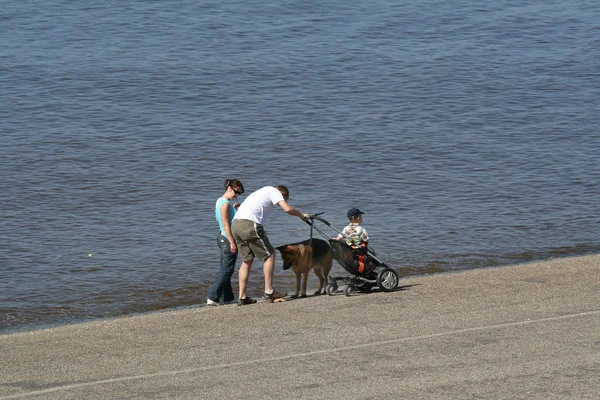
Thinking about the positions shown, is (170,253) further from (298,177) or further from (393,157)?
(393,157)

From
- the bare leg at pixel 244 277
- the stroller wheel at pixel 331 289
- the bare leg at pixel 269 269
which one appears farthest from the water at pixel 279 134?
the bare leg at pixel 269 269

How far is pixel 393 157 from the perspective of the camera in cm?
2377

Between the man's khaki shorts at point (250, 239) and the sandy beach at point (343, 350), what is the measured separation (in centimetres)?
64

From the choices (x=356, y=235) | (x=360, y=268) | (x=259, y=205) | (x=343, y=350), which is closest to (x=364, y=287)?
(x=360, y=268)

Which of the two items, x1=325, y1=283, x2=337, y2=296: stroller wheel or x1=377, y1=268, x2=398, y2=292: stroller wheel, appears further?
x1=325, y1=283, x2=337, y2=296: stroller wheel

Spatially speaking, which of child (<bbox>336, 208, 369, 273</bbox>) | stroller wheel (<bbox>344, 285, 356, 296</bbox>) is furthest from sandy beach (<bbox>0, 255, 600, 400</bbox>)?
child (<bbox>336, 208, 369, 273</bbox>)

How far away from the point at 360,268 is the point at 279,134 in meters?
13.2

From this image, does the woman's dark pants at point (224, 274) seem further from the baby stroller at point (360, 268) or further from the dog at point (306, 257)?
the baby stroller at point (360, 268)

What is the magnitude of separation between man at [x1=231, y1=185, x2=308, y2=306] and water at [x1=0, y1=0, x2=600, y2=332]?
2.01m

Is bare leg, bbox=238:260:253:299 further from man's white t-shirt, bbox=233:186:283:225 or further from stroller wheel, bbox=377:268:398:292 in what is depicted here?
stroller wheel, bbox=377:268:398:292

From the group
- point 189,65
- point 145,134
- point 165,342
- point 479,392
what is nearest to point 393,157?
point 145,134

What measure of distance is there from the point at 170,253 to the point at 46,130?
10.0 metres

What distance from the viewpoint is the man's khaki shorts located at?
1274cm

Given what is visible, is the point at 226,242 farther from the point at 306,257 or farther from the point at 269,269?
the point at 306,257
